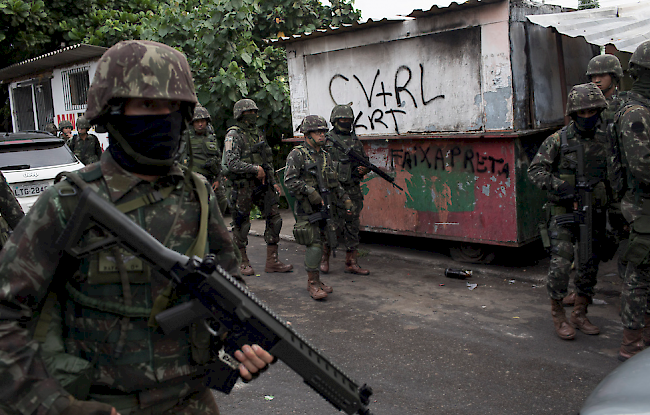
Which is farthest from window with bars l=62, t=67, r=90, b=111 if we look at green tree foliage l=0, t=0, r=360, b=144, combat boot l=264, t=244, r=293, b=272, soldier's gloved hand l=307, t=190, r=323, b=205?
soldier's gloved hand l=307, t=190, r=323, b=205

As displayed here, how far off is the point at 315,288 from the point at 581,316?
252cm

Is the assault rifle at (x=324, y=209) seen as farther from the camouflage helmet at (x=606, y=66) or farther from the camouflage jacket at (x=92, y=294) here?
the camouflage jacket at (x=92, y=294)

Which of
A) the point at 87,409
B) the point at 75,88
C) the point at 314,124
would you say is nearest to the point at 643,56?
the point at 314,124

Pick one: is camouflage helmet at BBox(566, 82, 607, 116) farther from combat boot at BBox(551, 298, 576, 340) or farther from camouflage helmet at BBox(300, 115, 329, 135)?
camouflage helmet at BBox(300, 115, 329, 135)

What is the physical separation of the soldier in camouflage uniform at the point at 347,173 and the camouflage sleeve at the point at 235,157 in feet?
3.28

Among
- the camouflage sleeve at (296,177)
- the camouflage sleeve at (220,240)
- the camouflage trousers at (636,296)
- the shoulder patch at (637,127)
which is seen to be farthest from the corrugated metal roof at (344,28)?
the camouflage sleeve at (220,240)

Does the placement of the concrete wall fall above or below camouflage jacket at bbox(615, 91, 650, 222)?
above

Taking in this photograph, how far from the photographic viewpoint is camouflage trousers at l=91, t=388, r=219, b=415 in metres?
1.61

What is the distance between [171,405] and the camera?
1686 millimetres

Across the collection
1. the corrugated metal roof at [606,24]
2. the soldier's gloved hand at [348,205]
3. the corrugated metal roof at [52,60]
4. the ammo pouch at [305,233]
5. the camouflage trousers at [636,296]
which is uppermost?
the corrugated metal roof at [52,60]

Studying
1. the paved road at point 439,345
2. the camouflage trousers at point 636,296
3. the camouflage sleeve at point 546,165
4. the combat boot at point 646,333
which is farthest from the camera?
the camouflage sleeve at point 546,165

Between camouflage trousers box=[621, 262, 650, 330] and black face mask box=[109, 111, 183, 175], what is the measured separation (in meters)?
3.57

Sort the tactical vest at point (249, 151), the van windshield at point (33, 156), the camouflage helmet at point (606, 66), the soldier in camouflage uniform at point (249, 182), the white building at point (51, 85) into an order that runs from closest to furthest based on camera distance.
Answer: the camouflage helmet at point (606, 66) → the soldier in camouflage uniform at point (249, 182) → the tactical vest at point (249, 151) → the van windshield at point (33, 156) → the white building at point (51, 85)

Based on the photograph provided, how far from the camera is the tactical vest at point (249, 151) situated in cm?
700
